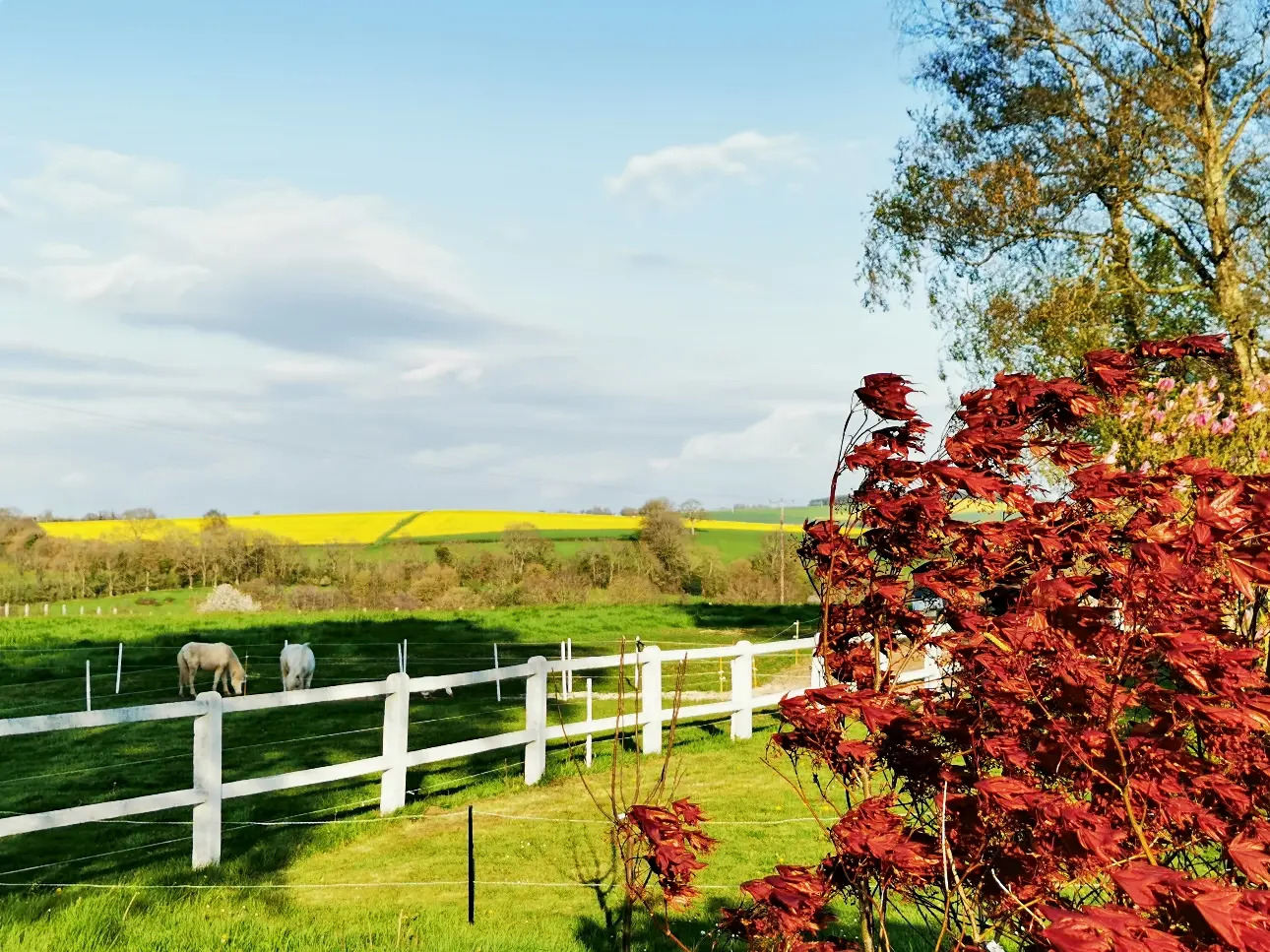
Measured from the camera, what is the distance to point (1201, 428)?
1546 centimetres

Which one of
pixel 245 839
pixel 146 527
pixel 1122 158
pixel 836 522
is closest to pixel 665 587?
pixel 146 527

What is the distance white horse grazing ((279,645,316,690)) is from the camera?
18.0 meters

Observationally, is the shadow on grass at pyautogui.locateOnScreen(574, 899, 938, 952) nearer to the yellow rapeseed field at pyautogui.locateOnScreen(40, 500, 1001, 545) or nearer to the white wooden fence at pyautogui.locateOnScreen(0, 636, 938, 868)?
the white wooden fence at pyautogui.locateOnScreen(0, 636, 938, 868)

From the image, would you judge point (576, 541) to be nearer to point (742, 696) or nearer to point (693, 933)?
point (742, 696)

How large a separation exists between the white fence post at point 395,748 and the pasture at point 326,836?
244 mm

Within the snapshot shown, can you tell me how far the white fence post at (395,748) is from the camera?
10.2 metres

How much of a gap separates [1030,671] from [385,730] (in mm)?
7418

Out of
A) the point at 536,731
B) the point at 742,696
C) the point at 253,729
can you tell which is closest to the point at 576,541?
the point at 253,729

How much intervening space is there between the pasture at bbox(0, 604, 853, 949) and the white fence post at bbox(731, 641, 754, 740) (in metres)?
0.44

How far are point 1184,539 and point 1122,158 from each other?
59.0 ft

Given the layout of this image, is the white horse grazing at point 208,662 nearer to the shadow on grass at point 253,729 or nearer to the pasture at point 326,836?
the shadow on grass at point 253,729

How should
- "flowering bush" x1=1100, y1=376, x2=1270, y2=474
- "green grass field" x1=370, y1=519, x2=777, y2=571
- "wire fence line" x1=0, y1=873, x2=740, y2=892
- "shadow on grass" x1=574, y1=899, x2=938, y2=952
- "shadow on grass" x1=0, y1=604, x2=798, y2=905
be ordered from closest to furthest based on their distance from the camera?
"shadow on grass" x1=574, y1=899, x2=938, y2=952 < "wire fence line" x1=0, y1=873, x2=740, y2=892 < "shadow on grass" x1=0, y1=604, x2=798, y2=905 < "flowering bush" x1=1100, y1=376, x2=1270, y2=474 < "green grass field" x1=370, y1=519, x2=777, y2=571

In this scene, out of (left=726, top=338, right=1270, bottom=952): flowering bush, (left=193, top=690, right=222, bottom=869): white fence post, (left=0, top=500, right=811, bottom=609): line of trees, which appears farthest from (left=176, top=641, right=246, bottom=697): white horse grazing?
(left=0, top=500, right=811, bottom=609): line of trees

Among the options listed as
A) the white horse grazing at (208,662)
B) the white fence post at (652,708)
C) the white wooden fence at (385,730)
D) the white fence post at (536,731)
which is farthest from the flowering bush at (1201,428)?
the white horse grazing at (208,662)
